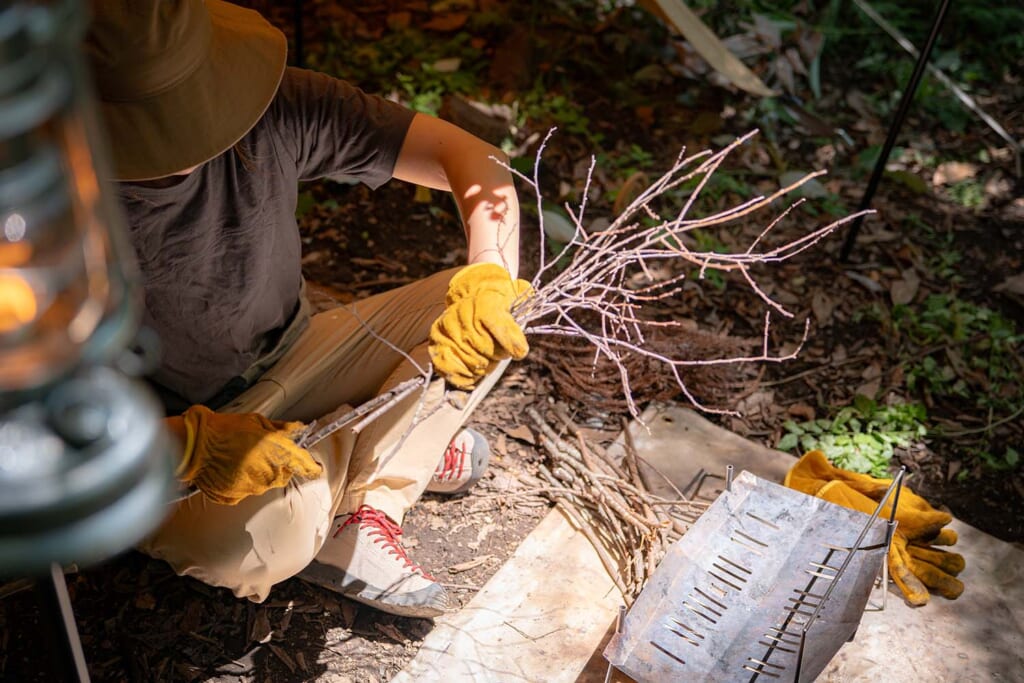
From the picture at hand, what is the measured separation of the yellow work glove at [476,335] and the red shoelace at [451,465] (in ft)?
2.68

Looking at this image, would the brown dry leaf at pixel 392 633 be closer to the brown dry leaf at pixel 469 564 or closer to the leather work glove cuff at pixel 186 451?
the brown dry leaf at pixel 469 564

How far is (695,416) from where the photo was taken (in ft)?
12.1

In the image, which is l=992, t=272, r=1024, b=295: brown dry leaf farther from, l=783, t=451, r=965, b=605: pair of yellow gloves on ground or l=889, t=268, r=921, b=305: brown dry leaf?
l=783, t=451, r=965, b=605: pair of yellow gloves on ground

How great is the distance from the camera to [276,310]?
9.34 feet

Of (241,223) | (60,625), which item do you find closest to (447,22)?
(241,223)

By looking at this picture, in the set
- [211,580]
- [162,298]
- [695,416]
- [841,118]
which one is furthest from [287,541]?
[841,118]

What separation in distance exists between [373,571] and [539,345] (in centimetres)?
137

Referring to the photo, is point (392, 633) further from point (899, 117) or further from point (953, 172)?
point (953, 172)

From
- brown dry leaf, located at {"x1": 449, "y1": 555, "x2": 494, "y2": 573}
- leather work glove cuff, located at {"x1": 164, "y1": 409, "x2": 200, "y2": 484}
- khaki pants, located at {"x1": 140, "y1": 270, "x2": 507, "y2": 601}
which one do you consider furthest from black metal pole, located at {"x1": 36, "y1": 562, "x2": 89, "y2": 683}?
brown dry leaf, located at {"x1": 449, "y1": 555, "x2": 494, "y2": 573}

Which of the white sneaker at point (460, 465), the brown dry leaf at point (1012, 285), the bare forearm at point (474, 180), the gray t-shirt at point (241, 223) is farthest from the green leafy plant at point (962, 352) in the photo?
the gray t-shirt at point (241, 223)

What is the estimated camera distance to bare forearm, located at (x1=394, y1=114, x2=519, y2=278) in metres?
2.66

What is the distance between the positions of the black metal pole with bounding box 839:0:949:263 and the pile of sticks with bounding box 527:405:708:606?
1.81 meters

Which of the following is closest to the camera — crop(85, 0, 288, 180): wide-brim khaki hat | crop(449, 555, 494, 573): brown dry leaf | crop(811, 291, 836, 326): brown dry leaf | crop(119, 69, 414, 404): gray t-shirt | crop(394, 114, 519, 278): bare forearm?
crop(85, 0, 288, 180): wide-brim khaki hat

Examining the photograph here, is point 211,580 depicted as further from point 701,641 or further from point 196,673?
point 701,641
